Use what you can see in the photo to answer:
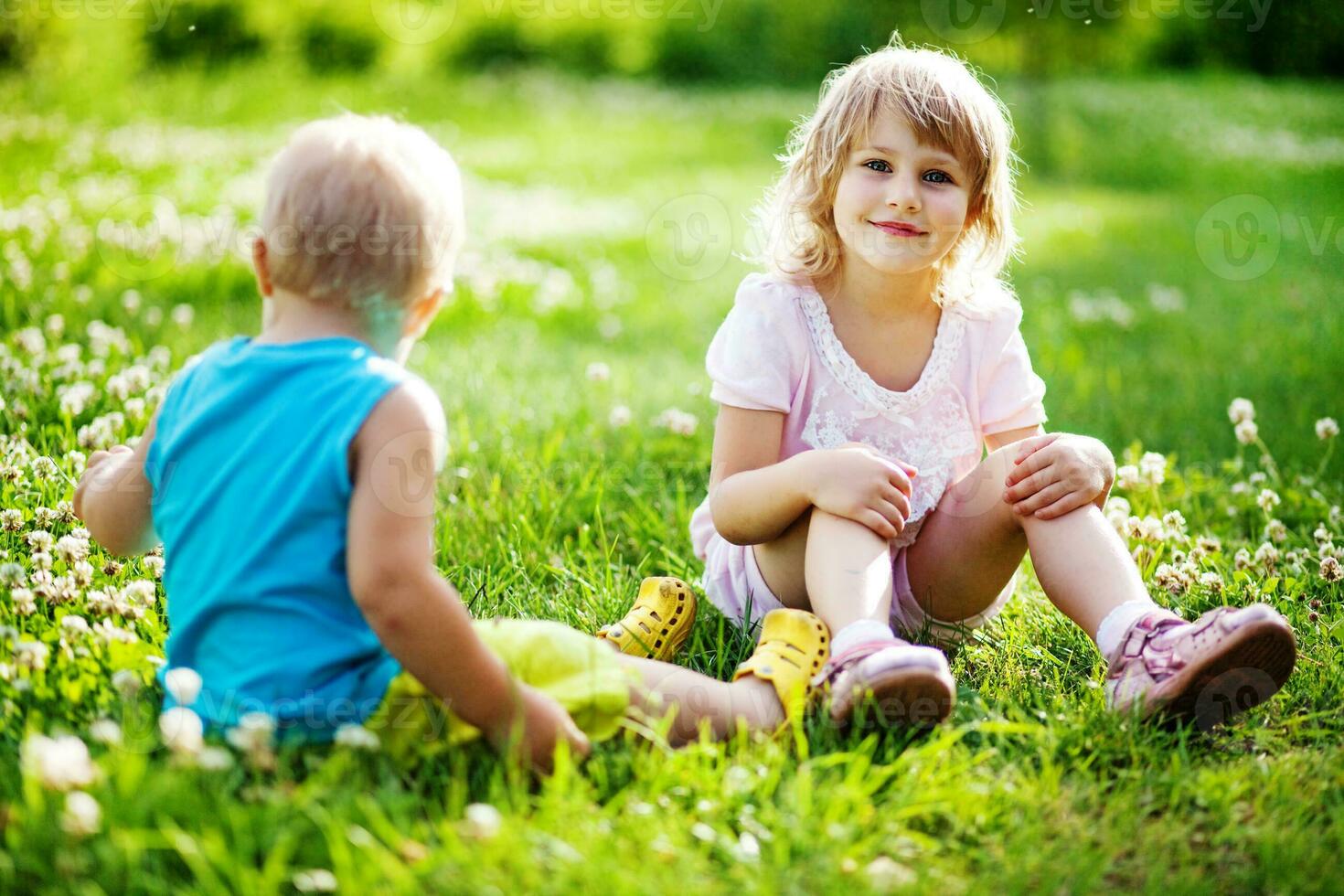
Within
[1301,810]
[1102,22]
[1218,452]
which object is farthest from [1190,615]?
[1102,22]

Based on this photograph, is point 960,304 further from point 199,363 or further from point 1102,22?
point 1102,22

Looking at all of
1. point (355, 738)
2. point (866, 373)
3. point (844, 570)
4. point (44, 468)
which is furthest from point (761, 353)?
point (44, 468)

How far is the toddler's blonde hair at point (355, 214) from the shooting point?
222 centimetres

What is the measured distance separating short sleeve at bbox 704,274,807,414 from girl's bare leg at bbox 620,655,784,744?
0.74 meters

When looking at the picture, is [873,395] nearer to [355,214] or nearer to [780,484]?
[780,484]

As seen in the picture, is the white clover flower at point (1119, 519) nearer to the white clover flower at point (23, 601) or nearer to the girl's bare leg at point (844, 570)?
the girl's bare leg at point (844, 570)

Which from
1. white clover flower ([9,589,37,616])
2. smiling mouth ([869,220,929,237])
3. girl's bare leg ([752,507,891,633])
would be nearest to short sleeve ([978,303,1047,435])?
smiling mouth ([869,220,929,237])

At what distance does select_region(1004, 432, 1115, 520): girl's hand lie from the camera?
2.91m

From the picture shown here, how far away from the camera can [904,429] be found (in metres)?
3.20

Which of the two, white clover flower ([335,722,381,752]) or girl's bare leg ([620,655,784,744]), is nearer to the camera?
white clover flower ([335,722,381,752])

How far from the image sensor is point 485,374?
5.38 m

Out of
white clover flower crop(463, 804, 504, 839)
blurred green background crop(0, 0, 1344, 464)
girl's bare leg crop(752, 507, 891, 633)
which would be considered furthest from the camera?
blurred green background crop(0, 0, 1344, 464)

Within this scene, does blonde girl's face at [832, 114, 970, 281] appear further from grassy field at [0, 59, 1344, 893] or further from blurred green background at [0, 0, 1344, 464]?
blurred green background at [0, 0, 1344, 464]

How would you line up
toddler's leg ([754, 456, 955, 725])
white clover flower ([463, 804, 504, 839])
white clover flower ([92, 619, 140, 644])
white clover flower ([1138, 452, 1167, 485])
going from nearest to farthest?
white clover flower ([463, 804, 504, 839]) → toddler's leg ([754, 456, 955, 725]) → white clover flower ([92, 619, 140, 644]) → white clover flower ([1138, 452, 1167, 485])
